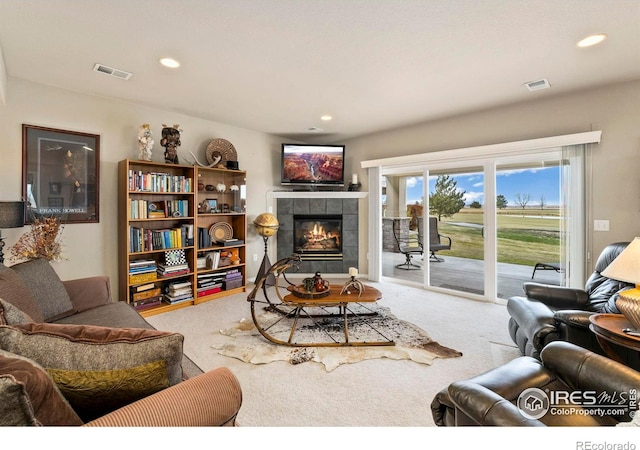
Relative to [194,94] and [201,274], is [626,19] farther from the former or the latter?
[201,274]

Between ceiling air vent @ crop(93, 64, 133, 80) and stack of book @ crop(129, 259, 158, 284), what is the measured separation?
1985 millimetres

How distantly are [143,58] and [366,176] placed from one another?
361 centimetres

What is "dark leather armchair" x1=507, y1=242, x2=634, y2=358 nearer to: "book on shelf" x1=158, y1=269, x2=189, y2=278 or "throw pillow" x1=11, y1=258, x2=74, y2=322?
"throw pillow" x1=11, y1=258, x2=74, y2=322

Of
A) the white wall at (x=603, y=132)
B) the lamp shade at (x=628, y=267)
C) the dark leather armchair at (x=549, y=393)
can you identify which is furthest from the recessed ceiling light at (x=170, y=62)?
the white wall at (x=603, y=132)

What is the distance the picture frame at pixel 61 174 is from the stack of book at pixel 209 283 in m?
1.42

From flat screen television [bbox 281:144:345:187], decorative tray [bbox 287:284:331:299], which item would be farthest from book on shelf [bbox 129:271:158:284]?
flat screen television [bbox 281:144:345:187]

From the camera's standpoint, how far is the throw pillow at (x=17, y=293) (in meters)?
1.63

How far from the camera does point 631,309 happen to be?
1.63 metres

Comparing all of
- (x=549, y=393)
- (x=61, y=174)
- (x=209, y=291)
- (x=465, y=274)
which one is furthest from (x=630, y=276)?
(x=61, y=174)

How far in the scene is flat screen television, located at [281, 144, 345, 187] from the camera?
16.5 ft

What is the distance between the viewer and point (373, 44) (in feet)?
7.30

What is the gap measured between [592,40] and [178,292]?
15.4 feet

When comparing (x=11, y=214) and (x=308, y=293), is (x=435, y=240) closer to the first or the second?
(x=308, y=293)
